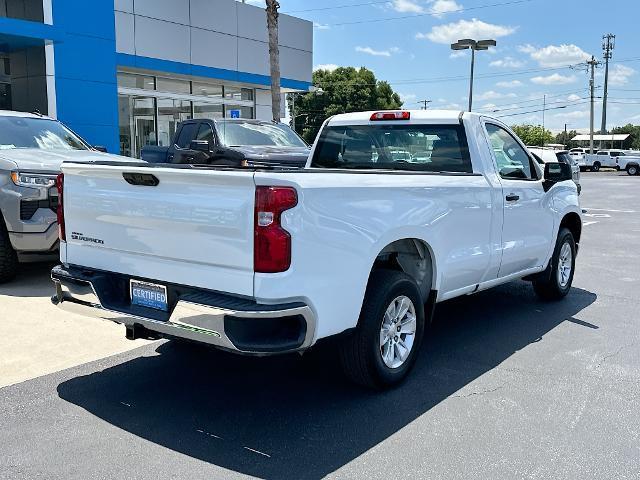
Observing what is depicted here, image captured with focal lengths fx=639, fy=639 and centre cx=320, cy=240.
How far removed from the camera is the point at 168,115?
21.9m

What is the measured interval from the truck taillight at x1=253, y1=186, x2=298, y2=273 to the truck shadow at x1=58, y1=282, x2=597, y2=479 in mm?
1040

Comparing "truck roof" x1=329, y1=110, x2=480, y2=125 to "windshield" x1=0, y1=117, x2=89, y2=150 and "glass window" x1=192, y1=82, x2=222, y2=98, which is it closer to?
"windshield" x1=0, y1=117, x2=89, y2=150

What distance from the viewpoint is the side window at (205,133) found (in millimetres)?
12172

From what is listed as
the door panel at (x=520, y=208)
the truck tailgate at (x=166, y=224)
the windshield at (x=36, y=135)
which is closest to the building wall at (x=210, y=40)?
the windshield at (x=36, y=135)

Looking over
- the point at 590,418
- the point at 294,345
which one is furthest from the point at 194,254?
the point at 590,418

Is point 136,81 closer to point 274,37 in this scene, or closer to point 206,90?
point 206,90

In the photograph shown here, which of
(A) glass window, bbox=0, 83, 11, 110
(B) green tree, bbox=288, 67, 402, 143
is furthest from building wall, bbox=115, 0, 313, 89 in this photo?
(B) green tree, bbox=288, 67, 402, 143

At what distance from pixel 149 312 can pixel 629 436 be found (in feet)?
9.68

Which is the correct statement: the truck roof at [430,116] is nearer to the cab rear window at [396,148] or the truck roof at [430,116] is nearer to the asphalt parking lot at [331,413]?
the cab rear window at [396,148]

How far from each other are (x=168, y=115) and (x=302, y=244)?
64.3ft

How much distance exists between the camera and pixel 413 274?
4977 mm

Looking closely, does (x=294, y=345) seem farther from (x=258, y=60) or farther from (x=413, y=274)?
(x=258, y=60)

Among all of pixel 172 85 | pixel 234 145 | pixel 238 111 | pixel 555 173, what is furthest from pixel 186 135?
pixel 238 111

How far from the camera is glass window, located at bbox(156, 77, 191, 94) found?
21.5 meters
